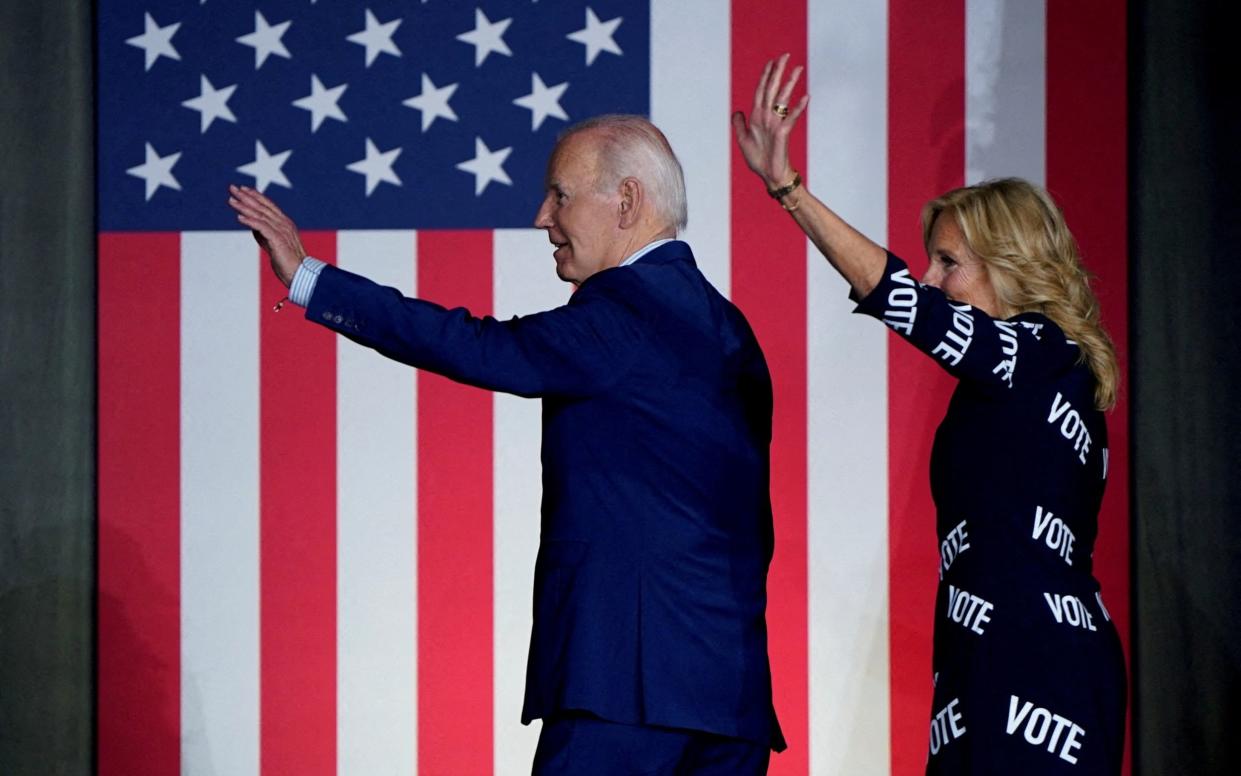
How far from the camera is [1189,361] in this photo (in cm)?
326

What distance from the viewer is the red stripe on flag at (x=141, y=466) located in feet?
11.3

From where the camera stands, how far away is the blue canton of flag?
3443 millimetres

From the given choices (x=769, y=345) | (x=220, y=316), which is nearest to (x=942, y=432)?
(x=769, y=345)

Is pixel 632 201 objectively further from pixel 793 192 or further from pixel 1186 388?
pixel 1186 388

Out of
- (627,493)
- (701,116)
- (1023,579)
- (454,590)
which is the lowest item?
(454,590)

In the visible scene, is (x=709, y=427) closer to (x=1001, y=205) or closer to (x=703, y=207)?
(x=1001, y=205)

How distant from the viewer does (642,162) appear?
206 cm

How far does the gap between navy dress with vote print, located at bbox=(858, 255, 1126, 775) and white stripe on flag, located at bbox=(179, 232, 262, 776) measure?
6.17 feet

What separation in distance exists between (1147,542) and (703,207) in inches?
49.1

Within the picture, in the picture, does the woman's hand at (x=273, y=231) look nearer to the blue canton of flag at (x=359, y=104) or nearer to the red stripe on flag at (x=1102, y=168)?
the blue canton of flag at (x=359, y=104)

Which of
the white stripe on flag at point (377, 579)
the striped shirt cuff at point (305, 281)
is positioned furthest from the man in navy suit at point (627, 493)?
the white stripe on flag at point (377, 579)

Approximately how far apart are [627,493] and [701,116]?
172 cm

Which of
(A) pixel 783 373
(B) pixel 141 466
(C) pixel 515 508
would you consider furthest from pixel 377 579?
(A) pixel 783 373

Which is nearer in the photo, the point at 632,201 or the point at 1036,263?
the point at 632,201
